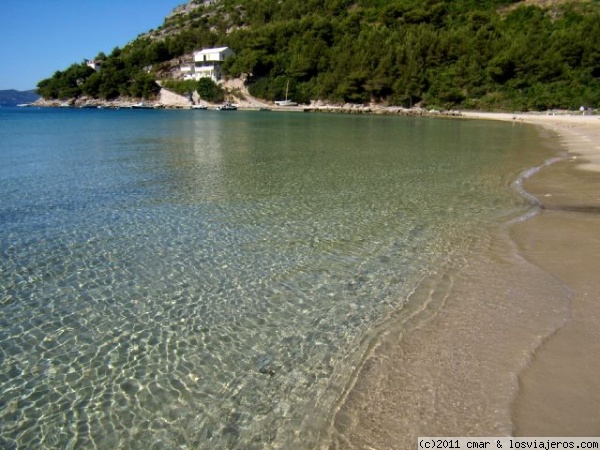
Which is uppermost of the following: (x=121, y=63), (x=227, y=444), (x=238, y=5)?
(x=238, y=5)

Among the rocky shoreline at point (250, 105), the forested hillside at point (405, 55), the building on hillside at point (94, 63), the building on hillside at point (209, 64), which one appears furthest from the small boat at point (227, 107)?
the building on hillside at point (94, 63)

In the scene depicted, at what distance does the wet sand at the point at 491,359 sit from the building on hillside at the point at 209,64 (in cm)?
12421

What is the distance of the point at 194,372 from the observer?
485 cm

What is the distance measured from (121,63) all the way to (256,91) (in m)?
62.4

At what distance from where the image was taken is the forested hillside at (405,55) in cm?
7194

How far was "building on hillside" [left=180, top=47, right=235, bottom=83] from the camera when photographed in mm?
122731

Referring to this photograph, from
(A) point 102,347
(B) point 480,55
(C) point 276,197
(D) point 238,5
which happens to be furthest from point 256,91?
(A) point 102,347

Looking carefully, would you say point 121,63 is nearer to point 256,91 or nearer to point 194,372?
point 256,91

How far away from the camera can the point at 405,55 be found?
89000mm

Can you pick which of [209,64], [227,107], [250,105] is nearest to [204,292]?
[227,107]

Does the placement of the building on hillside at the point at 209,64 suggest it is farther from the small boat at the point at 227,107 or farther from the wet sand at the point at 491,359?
the wet sand at the point at 491,359

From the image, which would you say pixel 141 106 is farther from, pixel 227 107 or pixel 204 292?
pixel 204 292

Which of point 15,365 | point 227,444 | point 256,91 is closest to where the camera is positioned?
point 227,444

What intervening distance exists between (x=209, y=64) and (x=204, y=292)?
131m
